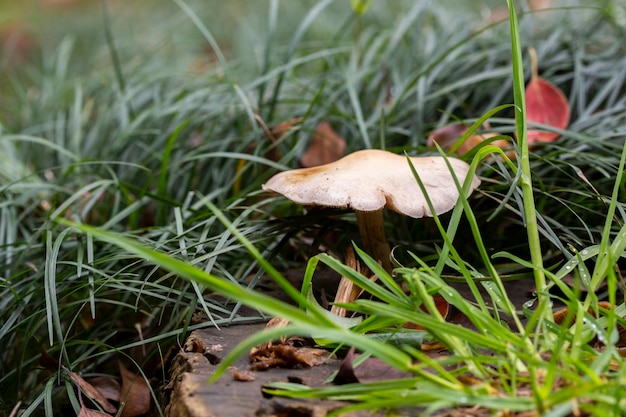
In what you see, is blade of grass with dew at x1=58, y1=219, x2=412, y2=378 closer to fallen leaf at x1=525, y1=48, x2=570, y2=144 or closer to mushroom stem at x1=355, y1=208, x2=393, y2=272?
mushroom stem at x1=355, y1=208, x2=393, y2=272

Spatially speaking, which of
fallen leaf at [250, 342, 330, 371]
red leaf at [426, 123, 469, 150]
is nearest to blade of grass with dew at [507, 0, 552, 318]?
fallen leaf at [250, 342, 330, 371]

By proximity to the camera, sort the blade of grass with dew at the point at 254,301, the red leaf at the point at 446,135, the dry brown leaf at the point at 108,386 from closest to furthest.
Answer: the blade of grass with dew at the point at 254,301, the dry brown leaf at the point at 108,386, the red leaf at the point at 446,135

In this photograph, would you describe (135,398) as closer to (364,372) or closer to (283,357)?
(283,357)

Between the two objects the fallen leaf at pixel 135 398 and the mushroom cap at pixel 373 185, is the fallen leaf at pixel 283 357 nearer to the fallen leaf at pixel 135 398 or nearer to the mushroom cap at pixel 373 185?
the mushroom cap at pixel 373 185

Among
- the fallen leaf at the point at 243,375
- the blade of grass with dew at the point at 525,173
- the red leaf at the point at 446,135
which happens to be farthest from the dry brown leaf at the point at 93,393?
the red leaf at the point at 446,135

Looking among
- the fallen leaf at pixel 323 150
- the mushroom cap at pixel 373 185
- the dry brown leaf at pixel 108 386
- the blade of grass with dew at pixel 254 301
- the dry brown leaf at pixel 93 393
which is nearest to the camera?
the blade of grass with dew at pixel 254 301

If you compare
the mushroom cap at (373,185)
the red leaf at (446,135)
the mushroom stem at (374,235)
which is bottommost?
the mushroom stem at (374,235)

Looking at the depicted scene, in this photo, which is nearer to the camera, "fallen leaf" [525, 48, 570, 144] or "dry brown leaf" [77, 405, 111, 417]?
"dry brown leaf" [77, 405, 111, 417]
